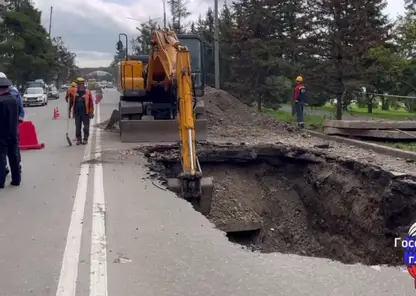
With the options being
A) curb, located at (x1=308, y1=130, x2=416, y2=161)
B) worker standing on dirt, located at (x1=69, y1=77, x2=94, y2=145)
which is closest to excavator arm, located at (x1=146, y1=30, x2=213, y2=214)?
worker standing on dirt, located at (x1=69, y1=77, x2=94, y2=145)

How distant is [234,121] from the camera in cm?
2075

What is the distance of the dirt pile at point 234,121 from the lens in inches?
706

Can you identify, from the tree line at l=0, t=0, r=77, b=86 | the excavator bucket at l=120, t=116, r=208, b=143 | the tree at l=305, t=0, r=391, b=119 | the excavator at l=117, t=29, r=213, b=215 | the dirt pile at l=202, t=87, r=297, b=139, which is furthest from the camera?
the tree line at l=0, t=0, r=77, b=86

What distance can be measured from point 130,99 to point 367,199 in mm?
9801

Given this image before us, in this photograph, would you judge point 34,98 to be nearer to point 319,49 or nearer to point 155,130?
point 319,49

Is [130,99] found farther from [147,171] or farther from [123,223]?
[123,223]

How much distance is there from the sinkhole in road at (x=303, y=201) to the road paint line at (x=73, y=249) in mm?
2793

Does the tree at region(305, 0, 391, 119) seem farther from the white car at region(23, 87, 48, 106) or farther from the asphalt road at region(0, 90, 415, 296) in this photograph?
the white car at region(23, 87, 48, 106)

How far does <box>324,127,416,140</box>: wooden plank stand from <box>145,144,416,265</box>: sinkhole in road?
8.38 ft

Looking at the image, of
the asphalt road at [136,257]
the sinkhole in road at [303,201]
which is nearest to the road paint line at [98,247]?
the asphalt road at [136,257]

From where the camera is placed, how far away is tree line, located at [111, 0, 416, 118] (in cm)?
2116

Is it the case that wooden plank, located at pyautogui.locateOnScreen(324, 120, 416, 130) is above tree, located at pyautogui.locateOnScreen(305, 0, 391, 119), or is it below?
below

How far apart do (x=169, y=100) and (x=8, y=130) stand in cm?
836

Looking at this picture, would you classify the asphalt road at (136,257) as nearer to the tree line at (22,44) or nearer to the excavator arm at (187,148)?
the excavator arm at (187,148)
